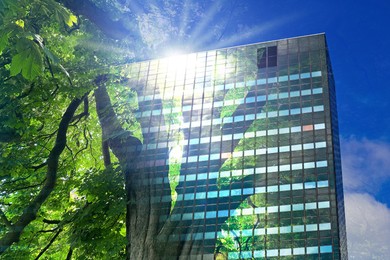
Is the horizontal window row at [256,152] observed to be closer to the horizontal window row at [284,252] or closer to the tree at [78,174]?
the tree at [78,174]

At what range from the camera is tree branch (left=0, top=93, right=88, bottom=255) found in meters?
10.5

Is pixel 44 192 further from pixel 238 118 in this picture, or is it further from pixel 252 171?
pixel 238 118

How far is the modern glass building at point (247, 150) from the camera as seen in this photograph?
518 inches

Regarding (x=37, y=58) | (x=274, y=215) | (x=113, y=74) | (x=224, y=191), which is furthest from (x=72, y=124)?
(x=37, y=58)

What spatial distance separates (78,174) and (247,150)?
17.1 feet

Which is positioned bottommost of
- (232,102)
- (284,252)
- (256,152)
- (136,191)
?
(284,252)

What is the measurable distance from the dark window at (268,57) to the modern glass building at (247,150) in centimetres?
4

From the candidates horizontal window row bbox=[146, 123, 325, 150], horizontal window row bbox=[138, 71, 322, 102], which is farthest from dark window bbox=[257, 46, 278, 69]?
horizontal window row bbox=[146, 123, 325, 150]

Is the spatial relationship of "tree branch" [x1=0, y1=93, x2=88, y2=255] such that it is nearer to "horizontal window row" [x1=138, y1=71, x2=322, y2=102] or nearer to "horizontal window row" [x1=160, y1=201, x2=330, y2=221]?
"horizontal window row" [x1=160, y1=201, x2=330, y2=221]

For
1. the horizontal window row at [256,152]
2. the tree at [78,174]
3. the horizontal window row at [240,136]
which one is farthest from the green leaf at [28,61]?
the horizontal window row at [256,152]

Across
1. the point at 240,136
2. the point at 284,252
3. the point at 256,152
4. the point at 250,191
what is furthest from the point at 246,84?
the point at 284,252

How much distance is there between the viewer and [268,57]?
17.6 metres

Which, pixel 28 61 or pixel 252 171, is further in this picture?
pixel 252 171

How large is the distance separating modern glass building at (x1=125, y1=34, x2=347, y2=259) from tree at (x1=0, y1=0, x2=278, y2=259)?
428 millimetres
